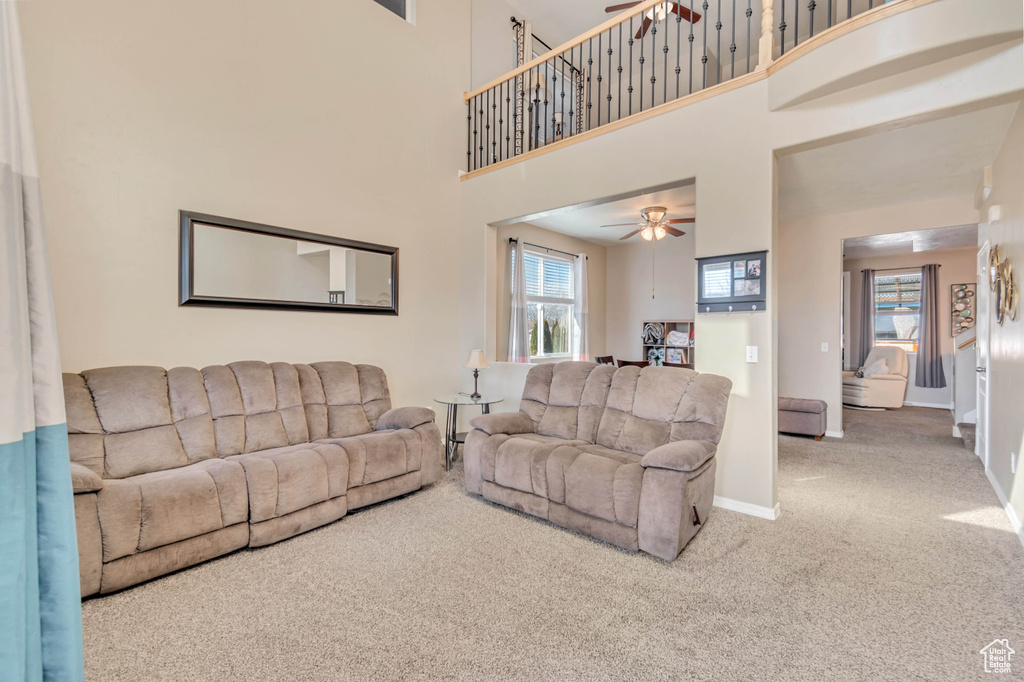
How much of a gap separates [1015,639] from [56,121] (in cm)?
529

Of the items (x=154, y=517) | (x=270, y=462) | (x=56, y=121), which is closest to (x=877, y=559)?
(x=270, y=462)

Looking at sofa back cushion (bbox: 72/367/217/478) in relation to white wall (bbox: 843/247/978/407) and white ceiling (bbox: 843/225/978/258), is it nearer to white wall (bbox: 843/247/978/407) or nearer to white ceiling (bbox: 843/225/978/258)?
white ceiling (bbox: 843/225/978/258)

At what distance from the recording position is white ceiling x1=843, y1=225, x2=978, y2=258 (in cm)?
549

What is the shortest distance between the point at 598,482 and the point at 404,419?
5.18 ft

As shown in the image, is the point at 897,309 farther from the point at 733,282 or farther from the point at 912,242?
the point at 733,282

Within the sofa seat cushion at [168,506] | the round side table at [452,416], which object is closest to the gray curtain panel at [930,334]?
the round side table at [452,416]

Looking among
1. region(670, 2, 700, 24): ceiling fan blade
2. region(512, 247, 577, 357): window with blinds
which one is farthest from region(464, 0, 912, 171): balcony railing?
region(512, 247, 577, 357): window with blinds

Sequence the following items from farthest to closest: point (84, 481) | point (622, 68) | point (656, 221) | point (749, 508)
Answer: point (622, 68) < point (656, 221) < point (749, 508) < point (84, 481)

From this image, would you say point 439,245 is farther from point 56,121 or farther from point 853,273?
point 853,273

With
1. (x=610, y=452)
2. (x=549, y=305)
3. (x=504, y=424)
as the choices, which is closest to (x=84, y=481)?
(x=504, y=424)

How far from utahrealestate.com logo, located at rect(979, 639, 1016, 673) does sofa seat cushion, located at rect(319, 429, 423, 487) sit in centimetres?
299

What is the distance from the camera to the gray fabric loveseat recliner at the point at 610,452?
250 cm

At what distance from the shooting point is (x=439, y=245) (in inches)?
194

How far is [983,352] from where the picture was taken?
4172 mm
